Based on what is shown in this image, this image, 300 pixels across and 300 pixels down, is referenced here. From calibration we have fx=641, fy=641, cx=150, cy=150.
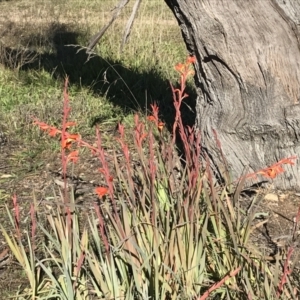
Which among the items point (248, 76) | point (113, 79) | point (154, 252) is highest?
point (248, 76)

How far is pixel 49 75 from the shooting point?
6.32m

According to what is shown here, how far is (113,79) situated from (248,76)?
2779mm

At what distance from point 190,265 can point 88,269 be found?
419mm

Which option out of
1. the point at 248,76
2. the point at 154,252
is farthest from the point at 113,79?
the point at 154,252

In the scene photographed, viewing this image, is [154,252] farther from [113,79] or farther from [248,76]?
[113,79]

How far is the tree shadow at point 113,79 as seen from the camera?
17.4ft

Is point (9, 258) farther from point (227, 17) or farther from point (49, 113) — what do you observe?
point (49, 113)

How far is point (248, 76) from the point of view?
11.8 feet

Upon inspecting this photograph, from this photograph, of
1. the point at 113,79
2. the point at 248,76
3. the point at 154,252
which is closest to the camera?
the point at 154,252

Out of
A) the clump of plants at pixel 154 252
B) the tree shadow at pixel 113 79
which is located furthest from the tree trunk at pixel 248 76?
the clump of plants at pixel 154 252

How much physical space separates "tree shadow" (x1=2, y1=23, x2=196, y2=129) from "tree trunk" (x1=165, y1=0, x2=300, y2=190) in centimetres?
81

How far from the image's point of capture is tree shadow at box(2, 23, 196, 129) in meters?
5.31

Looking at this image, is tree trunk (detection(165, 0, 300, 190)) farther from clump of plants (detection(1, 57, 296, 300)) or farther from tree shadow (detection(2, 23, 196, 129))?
clump of plants (detection(1, 57, 296, 300))

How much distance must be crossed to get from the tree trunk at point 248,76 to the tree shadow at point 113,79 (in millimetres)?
812
